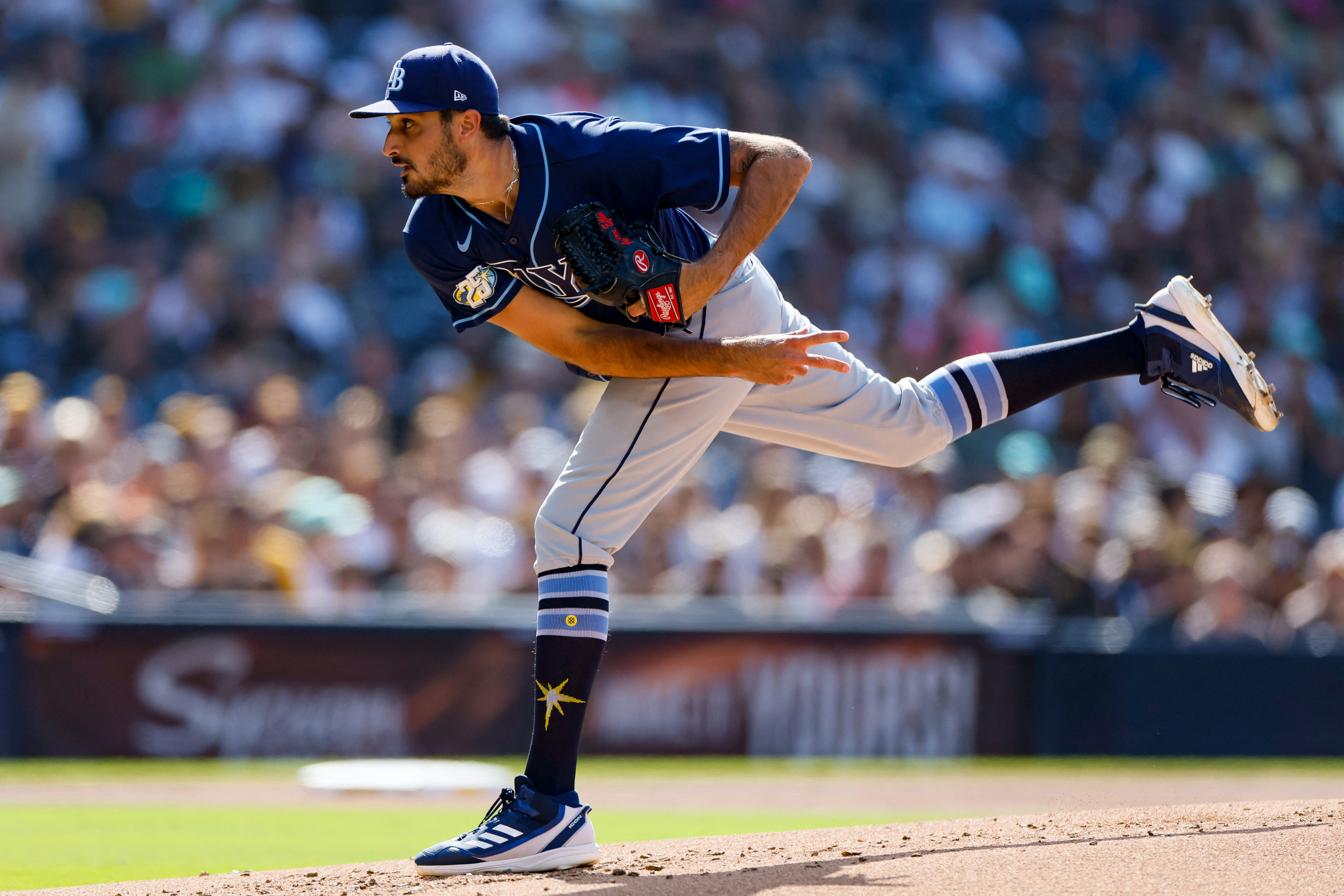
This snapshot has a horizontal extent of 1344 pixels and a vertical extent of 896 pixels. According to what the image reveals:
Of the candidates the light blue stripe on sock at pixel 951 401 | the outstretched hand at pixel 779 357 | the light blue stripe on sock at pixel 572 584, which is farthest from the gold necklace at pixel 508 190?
the light blue stripe on sock at pixel 951 401

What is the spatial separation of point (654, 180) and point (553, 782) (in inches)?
57.9

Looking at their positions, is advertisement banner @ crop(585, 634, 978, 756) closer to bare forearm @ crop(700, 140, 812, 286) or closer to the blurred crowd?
the blurred crowd

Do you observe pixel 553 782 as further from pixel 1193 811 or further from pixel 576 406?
pixel 576 406

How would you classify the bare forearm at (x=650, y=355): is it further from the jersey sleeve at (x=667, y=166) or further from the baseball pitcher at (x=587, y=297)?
the jersey sleeve at (x=667, y=166)

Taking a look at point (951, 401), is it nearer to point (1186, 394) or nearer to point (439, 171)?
point (1186, 394)

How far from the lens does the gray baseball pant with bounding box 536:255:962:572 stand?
12.2ft

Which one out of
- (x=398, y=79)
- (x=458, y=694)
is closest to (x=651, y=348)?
(x=398, y=79)

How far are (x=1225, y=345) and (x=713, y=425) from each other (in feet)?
5.13

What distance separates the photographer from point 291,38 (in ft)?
35.4

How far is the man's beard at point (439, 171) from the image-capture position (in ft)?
11.6

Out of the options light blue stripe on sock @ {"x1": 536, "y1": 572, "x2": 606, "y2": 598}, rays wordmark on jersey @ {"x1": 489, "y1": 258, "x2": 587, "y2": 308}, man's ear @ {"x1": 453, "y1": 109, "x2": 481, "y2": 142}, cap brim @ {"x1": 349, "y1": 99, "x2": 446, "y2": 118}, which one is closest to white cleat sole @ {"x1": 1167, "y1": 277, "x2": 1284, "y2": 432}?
rays wordmark on jersey @ {"x1": 489, "y1": 258, "x2": 587, "y2": 308}

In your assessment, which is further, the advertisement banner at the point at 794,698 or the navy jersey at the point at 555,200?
the advertisement banner at the point at 794,698

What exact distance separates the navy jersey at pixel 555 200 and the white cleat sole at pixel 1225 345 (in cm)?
145

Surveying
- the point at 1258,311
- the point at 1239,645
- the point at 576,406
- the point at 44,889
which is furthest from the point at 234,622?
the point at 1258,311
